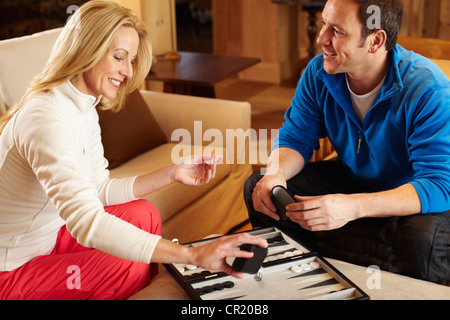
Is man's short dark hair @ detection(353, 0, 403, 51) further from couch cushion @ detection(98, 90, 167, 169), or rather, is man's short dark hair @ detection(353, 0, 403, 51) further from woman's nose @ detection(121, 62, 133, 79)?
couch cushion @ detection(98, 90, 167, 169)

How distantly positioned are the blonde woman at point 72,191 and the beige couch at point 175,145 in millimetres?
616

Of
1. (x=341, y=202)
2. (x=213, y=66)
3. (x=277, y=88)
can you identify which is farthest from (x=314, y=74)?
(x=277, y=88)

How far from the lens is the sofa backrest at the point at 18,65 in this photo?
7.24 ft

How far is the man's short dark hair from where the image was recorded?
1782 mm

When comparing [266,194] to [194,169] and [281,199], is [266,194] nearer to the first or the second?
[281,199]

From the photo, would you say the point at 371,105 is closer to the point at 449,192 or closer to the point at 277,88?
the point at 449,192

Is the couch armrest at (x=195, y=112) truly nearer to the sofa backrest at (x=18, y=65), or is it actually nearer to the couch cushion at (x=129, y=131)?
the couch cushion at (x=129, y=131)

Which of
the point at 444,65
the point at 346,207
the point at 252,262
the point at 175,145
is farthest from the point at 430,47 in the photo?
the point at 252,262

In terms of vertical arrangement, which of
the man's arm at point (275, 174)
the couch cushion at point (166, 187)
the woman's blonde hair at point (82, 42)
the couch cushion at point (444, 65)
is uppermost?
the woman's blonde hair at point (82, 42)

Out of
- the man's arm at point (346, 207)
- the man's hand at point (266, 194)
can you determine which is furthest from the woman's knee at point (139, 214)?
the man's arm at point (346, 207)

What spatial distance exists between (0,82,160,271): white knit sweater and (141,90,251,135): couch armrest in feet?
3.11

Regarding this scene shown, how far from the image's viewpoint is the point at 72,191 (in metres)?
1.40

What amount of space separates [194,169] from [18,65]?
2.87ft
